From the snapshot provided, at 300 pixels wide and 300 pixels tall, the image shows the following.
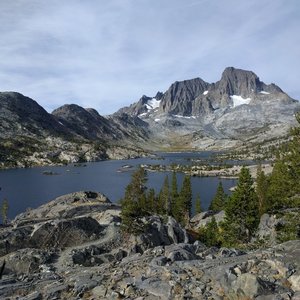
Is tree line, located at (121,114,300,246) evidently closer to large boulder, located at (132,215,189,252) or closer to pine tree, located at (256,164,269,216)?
pine tree, located at (256,164,269,216)

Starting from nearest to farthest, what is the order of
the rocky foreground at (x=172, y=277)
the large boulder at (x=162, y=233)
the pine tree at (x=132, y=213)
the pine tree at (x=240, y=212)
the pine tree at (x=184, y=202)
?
the rocky foreground at (x=172, y=277), the pine tree at (x=132, y=213), the pine tree at (x=240, y=212), the large boulder at (x=162, y=233), the pine tree at (x=184, y=202)

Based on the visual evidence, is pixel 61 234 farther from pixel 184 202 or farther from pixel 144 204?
pixel 184 202

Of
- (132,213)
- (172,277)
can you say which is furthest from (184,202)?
(172,277)

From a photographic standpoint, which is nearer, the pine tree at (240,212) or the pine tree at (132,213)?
the pine tree at (132,213)

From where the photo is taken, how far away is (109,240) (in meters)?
62.6

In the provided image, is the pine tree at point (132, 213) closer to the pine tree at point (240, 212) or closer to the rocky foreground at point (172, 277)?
the pine tree at point (240, 212)

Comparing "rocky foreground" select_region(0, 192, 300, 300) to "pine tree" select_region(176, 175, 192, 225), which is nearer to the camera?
"rocky foreground" select_region(0, 192, 300, 300)

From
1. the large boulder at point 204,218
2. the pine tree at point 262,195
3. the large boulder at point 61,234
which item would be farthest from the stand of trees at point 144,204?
the pine tree at point 262,195

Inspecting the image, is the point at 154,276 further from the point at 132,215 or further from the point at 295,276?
the point at 132,215

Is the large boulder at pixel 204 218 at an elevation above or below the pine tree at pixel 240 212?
below

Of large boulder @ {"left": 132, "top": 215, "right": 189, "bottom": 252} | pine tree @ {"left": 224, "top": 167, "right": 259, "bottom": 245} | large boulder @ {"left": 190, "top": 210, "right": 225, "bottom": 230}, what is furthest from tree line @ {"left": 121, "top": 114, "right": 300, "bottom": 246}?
large boulder @ {"left": 190, "top": 210, "right": 225, "bottom": 230}

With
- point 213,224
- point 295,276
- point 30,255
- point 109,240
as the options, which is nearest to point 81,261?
point 30,255

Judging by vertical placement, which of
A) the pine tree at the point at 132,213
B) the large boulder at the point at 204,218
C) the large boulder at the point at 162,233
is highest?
the pine tree at the point at 132,213

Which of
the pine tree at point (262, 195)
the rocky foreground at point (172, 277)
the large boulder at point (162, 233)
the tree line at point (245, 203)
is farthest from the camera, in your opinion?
the pine tree at point (262, 195)
